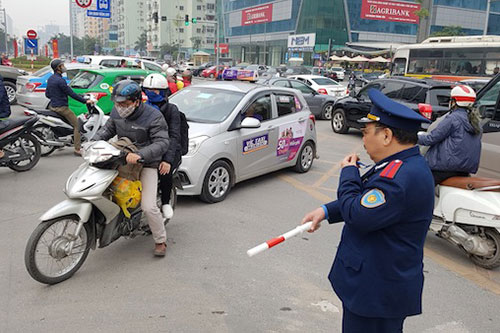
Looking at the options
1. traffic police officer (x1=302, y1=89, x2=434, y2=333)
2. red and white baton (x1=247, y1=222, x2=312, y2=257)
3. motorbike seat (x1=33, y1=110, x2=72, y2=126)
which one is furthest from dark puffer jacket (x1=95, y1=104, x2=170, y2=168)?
motorbike seat (x1=33, y1=110, x2=72, y2=126)

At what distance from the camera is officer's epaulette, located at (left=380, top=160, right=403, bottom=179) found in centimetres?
193

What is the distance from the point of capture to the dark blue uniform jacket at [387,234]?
1921 mm

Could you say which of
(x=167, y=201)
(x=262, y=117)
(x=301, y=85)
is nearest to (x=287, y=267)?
(x=167, y=201)

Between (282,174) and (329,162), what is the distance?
168 centimetres

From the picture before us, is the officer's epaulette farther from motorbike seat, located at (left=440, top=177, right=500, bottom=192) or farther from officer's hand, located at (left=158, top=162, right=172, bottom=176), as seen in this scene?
motorbike seat, located at (left=440, top=177, right=500, bottom=192)

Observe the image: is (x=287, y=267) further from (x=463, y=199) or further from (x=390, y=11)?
(x=390, y=11)

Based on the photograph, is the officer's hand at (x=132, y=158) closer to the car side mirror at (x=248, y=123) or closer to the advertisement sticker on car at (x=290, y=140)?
the car side mirror at (x=248, y=123)

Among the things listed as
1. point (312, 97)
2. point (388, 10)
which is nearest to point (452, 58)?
point (312, 97)

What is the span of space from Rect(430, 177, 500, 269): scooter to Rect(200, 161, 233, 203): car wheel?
293cm

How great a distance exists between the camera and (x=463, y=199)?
14.8 feet

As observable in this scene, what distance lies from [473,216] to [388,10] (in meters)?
72.3

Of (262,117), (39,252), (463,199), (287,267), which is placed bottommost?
(287,267)

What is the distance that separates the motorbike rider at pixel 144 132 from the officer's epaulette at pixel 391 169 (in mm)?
2489

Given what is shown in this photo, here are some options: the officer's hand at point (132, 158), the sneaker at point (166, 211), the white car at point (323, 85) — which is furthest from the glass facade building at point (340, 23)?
the officer's hand at point (132, 158)
